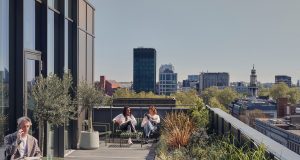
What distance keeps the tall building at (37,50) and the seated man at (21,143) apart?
666mm

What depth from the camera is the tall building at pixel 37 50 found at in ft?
27.1

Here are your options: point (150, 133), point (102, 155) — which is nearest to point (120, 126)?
point (150, 133)

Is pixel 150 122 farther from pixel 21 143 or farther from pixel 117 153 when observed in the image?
pixel 21 143

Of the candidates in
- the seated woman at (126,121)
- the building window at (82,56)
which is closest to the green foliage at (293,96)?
the seated woman at (126,121)

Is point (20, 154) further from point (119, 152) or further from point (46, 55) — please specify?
point (119, 152)

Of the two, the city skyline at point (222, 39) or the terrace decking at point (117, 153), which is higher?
the city skyline at point (222, 39)

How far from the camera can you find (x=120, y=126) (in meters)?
13.7

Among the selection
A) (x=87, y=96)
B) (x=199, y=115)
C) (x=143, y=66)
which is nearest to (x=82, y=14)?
(x=87, y=96)

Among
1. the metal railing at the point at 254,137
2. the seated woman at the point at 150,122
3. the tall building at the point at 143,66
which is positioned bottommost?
the seated woman at the point at 150,122

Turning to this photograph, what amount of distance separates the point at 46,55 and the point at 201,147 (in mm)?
3419

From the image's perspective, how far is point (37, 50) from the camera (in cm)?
958

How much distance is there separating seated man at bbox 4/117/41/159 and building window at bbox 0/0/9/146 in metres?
0.65

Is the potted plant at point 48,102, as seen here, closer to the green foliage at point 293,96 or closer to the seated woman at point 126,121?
the seated woman at point 126,121

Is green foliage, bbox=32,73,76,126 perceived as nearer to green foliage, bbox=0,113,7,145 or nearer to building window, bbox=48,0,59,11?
green foliage, bbox=0,113,7,145
